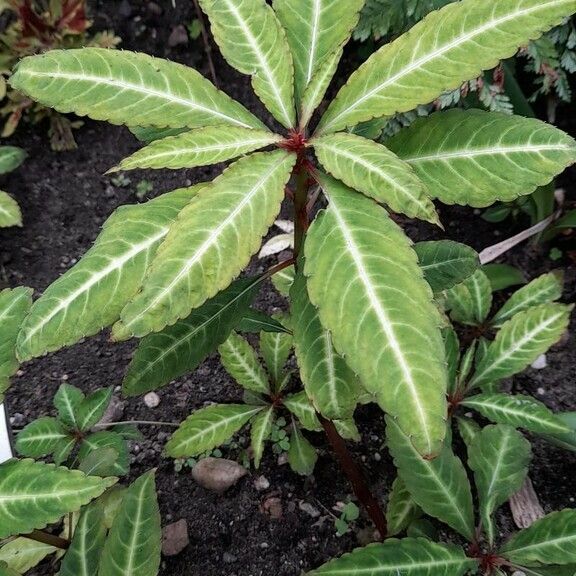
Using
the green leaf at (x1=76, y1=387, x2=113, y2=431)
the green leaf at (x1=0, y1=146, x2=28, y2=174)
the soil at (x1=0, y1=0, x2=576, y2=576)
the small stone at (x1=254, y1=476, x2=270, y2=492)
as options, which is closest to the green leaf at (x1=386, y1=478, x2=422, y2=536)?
the soil at (x1=0, y1=0, x2=576, y2=576)

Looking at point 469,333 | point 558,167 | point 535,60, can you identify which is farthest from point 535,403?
point 535,60

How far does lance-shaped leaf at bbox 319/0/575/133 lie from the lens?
0.87 m

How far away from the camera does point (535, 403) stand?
1543 mm

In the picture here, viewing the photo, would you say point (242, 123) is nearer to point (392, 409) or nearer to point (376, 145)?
point (376, 145)

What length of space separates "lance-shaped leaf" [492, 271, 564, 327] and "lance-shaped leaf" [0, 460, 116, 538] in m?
1.28

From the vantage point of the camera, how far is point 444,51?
90 centimetres

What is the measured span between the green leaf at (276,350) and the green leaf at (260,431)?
0.35 ft

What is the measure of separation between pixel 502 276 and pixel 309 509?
947 mm

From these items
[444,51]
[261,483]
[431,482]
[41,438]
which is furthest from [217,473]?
[444,51]

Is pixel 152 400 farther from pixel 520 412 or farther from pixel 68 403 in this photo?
pixel 520 412

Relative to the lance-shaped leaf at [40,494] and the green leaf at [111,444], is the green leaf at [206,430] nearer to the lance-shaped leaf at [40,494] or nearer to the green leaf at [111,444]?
the green leaf at [111,444]

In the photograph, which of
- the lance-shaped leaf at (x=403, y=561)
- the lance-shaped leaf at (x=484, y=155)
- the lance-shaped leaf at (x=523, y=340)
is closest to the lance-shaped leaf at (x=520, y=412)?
the lance-shaped leaf at (x=523, y=340)

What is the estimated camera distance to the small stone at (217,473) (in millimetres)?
1763

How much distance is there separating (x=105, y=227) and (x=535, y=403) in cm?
113
